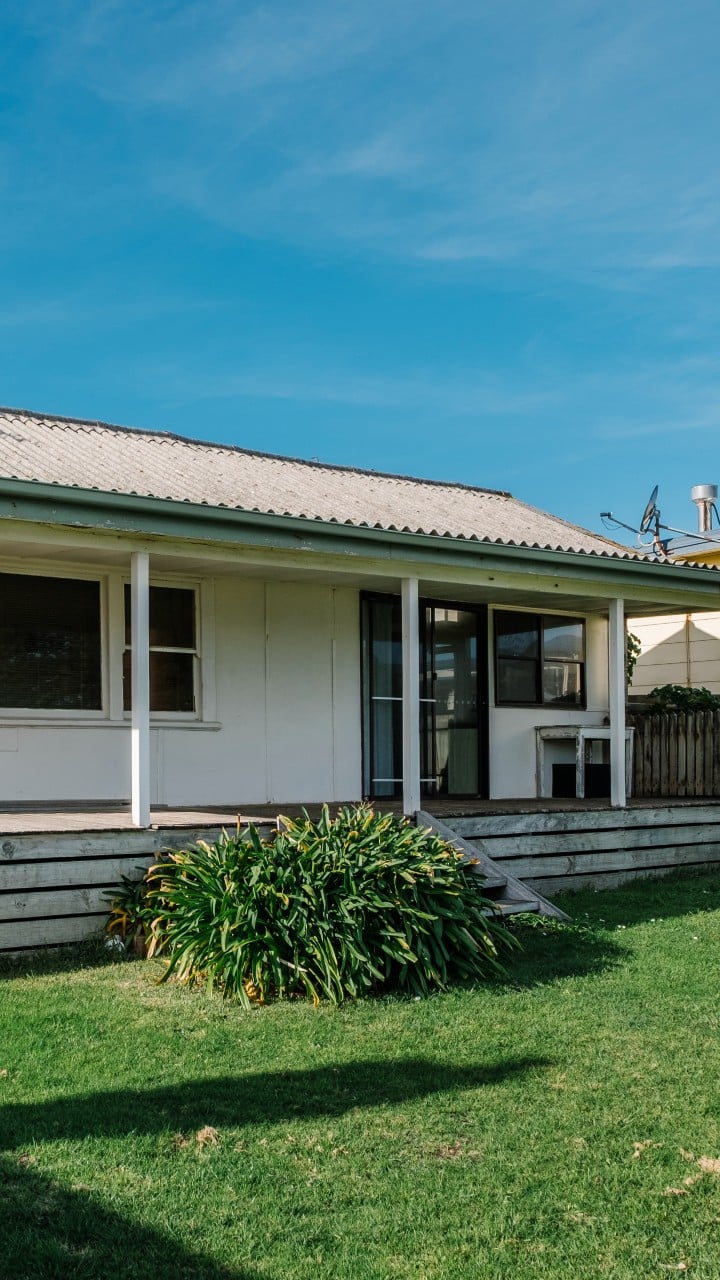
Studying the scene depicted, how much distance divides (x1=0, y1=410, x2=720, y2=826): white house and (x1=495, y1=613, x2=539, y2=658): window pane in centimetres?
2

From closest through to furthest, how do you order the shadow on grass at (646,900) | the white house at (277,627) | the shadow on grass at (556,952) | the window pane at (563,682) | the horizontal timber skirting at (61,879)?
the shadow on grass at (556,952) < the horizontal timber skirting at (61,879) < the white house at (277,627) < the shadow on grass at (646,900) < the window pane at (563,682)

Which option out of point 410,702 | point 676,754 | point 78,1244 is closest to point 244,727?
point 410,702

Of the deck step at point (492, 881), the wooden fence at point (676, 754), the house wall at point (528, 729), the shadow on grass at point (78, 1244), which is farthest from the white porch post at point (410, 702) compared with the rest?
the shadow on grass at point (78, 1244)

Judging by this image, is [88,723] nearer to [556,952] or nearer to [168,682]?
[168,682]

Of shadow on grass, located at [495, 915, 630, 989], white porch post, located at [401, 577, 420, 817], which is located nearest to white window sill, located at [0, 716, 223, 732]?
white porch post, located at [401, 577, 420, 817]

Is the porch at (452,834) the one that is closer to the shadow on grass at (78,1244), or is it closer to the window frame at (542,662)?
the window frame at (542,662)

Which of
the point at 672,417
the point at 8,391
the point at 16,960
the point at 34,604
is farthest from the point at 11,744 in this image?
the point at 672,417

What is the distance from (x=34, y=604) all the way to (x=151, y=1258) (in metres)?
7.06

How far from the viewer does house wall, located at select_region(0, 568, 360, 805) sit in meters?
10.0

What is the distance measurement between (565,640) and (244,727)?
173 inches

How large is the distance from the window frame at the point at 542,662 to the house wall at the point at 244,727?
1872 mm

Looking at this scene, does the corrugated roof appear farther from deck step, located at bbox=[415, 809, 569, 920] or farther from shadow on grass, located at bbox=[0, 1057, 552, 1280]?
shadow on grass, located at bbox=[0, 1057, 552, 1280]

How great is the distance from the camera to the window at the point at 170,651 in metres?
10.6

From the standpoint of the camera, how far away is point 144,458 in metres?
11.5
